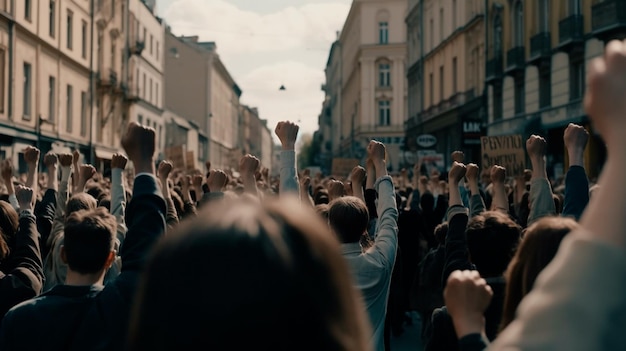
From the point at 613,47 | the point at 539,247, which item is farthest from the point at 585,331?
the point at 539,247

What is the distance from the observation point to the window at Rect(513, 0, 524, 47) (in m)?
31.2

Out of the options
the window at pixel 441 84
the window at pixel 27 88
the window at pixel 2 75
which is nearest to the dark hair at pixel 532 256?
the window at pixel 2 75

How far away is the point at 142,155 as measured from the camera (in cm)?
284

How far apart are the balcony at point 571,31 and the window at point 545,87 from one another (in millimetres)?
2334

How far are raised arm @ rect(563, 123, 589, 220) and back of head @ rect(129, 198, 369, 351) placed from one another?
9.11 ft

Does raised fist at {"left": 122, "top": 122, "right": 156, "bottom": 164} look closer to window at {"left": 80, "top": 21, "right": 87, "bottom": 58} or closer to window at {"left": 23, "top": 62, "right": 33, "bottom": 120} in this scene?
window at {"left": 23, "top": 62, "right": 33, "bottom": 120}

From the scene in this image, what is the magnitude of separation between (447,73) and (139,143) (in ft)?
137

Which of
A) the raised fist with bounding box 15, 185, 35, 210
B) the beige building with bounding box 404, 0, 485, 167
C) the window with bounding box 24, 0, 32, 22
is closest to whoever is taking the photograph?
the raised fist with bounding box 15, 185, 35, 210

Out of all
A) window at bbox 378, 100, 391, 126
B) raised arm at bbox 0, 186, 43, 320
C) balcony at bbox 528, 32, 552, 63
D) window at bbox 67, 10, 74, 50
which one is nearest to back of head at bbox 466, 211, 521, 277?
raised arm at bbox 0, 186, 43, 320

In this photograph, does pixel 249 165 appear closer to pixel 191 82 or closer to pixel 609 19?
pixel 609 19

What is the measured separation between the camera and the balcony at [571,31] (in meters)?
24.5

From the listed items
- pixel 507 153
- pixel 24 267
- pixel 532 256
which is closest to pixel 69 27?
pixel 507 153

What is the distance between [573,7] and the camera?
2584 cm

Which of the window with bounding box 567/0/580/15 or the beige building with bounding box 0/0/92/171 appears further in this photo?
the beige building with bounding box 0/0/92/171
